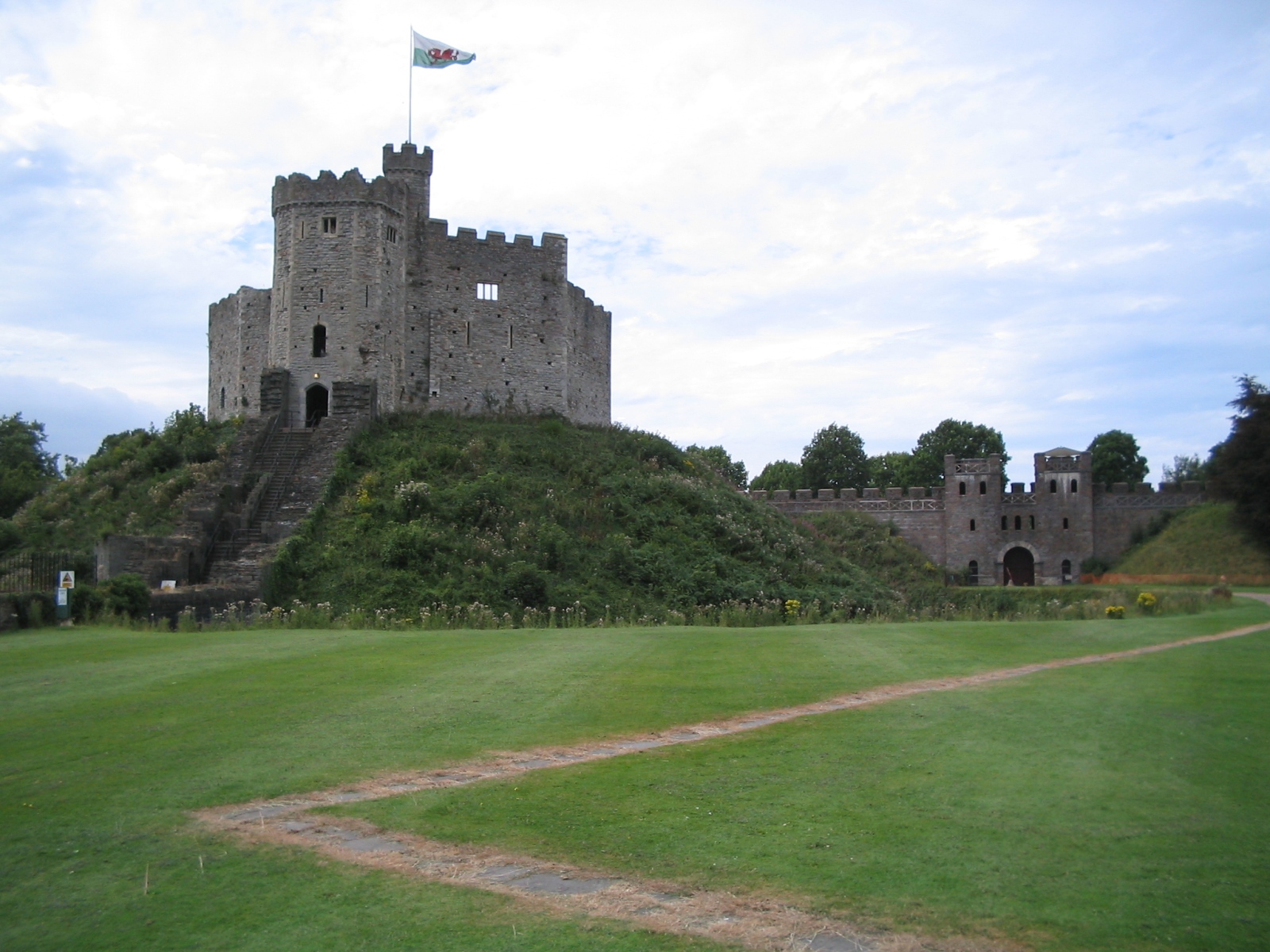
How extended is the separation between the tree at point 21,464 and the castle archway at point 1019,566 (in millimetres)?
50585

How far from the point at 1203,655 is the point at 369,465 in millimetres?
24157

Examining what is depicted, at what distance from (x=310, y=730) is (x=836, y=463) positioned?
8281cm

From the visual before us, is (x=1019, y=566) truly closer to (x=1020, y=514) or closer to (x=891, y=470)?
(x=1020, y=514)

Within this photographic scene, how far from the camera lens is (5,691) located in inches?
448

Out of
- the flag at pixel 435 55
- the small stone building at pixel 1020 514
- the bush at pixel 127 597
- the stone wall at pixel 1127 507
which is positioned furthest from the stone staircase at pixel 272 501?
the stone wall at pixel 1127 507

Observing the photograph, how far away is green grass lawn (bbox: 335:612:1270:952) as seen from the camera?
572 cm

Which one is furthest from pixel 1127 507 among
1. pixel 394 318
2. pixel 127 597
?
pixel 127 597

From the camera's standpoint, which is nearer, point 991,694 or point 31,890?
point 31,890

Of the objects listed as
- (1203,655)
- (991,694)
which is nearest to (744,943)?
(991,694)

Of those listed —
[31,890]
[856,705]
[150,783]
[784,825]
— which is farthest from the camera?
[856,705]

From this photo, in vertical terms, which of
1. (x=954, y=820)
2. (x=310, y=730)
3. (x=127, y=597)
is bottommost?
(x=954, y=820)

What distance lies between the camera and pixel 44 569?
2577cm

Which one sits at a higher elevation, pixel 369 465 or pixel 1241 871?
pixel 369 465

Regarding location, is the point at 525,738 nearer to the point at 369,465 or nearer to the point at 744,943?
the point at 744,943
